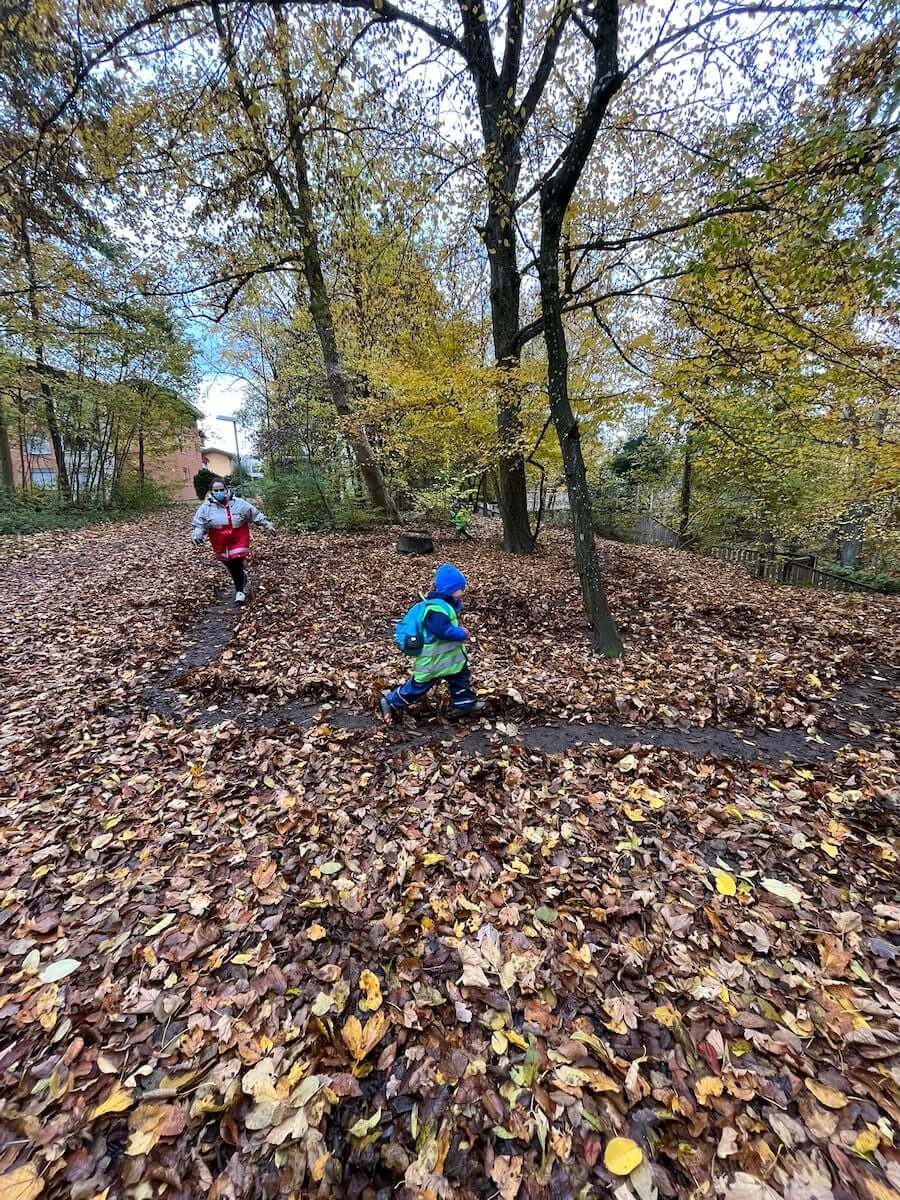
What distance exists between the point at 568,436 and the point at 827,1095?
5.01 metres

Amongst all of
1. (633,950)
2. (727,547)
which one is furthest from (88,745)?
(727,547)

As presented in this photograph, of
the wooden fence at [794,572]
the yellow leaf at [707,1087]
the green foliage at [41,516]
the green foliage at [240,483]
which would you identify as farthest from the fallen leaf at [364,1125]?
the green foliage at [240,483]

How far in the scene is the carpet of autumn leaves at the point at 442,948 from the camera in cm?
158

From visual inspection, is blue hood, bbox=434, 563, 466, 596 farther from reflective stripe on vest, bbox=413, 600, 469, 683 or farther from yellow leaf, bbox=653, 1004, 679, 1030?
yellow leaf, bbox=653, 1004, 679, 1030

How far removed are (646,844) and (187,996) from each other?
255 centimetres

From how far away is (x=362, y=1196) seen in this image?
150 centimetres

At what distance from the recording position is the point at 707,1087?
5.68 feet

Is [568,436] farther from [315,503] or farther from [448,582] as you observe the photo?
[315,503]

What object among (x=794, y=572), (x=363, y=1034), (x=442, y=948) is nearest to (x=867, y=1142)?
(x=442, y=948)

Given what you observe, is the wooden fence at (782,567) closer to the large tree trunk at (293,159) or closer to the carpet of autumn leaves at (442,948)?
the carpet of autumn leaves at (442,948)

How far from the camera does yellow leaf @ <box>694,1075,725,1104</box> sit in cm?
171

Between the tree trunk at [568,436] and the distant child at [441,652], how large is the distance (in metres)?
2.03

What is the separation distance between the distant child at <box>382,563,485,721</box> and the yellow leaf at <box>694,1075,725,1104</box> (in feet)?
8.70

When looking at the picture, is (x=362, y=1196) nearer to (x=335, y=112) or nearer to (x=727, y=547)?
(x=335, y=112)
